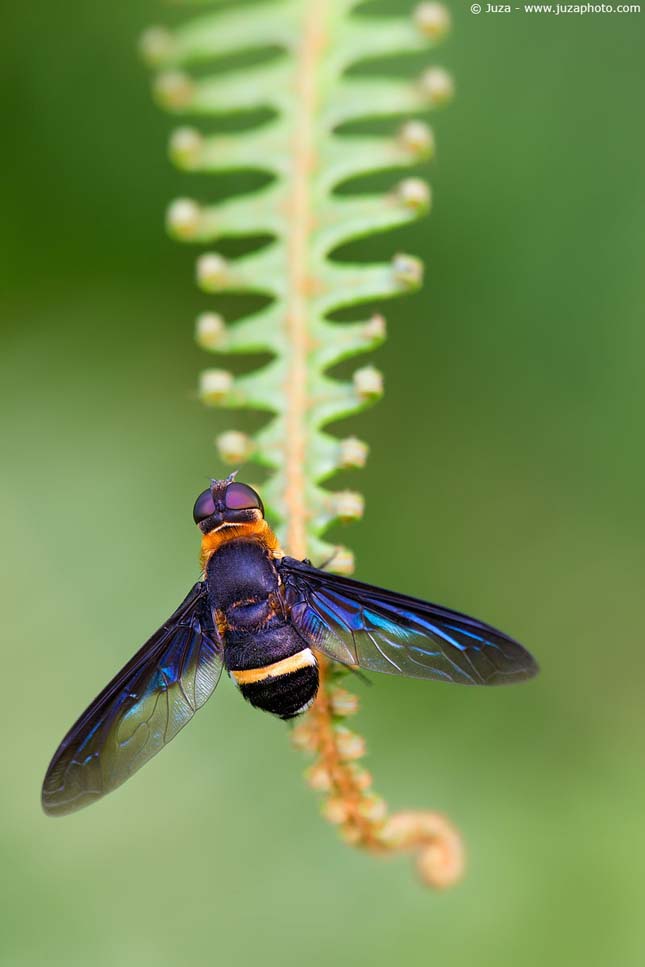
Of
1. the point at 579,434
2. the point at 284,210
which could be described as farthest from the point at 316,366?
the point at 579,434

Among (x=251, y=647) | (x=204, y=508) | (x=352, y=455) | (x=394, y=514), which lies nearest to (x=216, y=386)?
(x=204, y=508)

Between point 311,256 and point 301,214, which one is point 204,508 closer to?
point 311,256

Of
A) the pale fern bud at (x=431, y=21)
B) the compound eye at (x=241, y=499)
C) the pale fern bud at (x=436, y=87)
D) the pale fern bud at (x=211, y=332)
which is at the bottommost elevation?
the compound eye at (x=241, y=499)

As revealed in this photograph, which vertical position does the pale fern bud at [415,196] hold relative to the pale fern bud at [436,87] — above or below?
below

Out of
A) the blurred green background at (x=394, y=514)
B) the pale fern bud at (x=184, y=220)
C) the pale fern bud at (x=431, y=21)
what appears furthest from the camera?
the blurred green background at (x=394, y=514)

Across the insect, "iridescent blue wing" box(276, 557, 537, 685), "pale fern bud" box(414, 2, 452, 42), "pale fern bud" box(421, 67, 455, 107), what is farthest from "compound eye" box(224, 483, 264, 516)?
"pale fern bud" box(414, 2, 452, 42)

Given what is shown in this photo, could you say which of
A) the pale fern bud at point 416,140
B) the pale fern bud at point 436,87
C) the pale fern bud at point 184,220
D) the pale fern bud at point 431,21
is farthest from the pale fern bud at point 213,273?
the pale fern bud at point 431,21

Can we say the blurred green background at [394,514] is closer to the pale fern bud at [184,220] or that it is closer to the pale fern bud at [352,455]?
the pale fern bud at [184,220]

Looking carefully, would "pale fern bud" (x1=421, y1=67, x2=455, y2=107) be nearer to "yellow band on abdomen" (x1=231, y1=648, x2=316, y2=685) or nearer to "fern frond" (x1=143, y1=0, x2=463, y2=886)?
"fern frond" (x1=143, y1=0, x2=463, y2=886)
